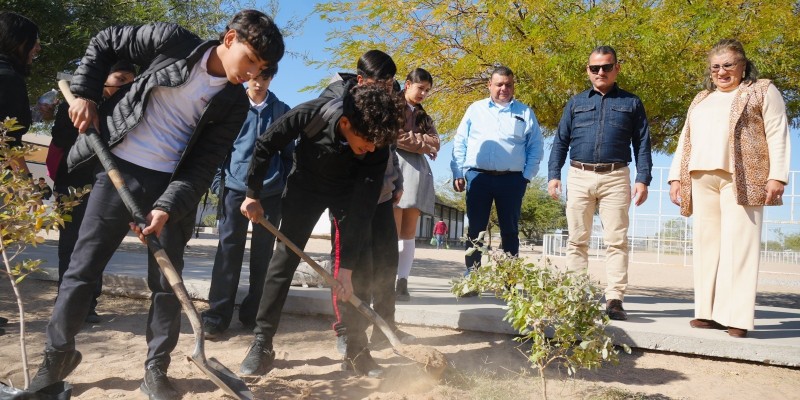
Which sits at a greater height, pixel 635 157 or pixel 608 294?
pixel 635 157

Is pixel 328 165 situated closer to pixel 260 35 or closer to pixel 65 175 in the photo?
pixel 260 35

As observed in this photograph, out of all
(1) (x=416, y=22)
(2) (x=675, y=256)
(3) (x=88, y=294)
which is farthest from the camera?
(2) (x=675, y=256)

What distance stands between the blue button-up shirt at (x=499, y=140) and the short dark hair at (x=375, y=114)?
84.2 inches

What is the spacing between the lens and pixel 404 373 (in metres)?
3.15

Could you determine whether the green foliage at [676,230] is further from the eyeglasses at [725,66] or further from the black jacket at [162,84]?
the black jacket at [162,84]

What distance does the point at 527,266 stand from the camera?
2846 millimetres

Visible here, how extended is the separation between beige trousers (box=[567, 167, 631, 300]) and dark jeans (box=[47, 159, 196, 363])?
9.58 ft

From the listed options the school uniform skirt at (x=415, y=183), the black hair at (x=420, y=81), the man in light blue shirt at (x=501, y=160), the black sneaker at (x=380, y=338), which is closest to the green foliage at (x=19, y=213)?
the black sneaker at (x=380, y=338)

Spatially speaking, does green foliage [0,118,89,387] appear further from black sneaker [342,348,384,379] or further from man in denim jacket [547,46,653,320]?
man in denim jacket [547,46,653,320]

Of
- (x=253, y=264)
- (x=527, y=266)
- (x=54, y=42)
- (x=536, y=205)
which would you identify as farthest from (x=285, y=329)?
(x=536, y=205)

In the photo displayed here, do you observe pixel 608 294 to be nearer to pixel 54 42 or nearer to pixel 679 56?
pixel 679 56

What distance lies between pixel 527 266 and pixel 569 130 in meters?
2.21

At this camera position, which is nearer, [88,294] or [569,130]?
[88,294]

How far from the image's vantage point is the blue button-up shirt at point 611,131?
4.41 metres
